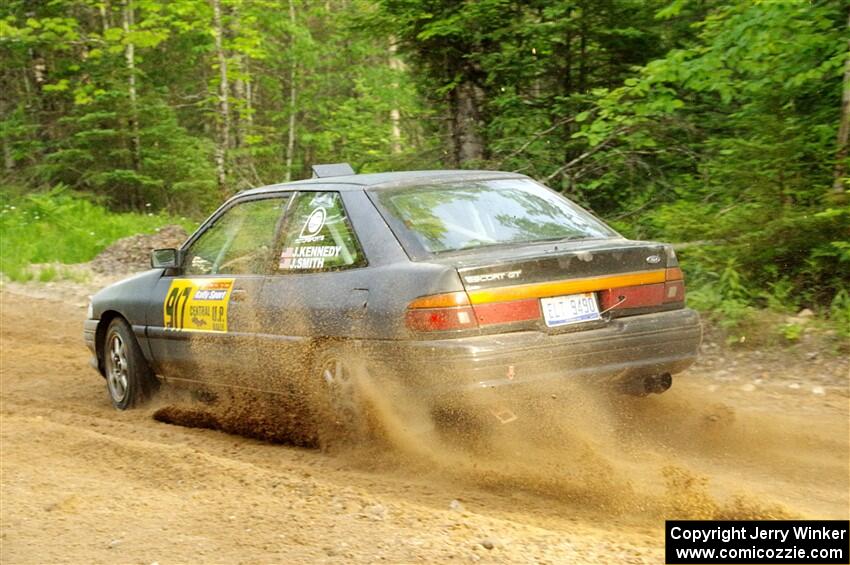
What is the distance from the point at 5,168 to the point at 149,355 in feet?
55.7

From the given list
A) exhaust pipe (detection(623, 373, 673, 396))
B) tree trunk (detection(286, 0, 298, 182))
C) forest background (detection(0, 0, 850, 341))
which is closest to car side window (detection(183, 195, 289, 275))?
exhaust pipe (detection(623, 373, 673, 396))

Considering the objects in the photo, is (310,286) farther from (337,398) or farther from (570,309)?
(570,309)

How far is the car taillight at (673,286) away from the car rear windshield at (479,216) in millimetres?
459

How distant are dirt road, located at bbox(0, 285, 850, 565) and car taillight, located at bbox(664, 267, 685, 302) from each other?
0.68 m

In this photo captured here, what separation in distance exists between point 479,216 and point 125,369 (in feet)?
10.2

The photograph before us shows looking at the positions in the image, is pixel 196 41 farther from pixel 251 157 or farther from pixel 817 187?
pixel 817 187

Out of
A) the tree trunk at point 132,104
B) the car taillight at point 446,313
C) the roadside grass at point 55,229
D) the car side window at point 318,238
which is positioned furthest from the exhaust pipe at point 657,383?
the tree trunk at point 132,104

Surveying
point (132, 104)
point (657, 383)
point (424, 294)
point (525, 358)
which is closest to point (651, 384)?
point (657, 383)

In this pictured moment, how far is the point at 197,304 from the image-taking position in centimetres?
617

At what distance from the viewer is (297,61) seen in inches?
1021

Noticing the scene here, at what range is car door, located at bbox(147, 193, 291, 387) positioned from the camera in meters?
5.73

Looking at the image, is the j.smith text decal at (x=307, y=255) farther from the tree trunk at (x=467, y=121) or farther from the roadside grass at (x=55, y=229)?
the roadside grass at (x=55, y=229)

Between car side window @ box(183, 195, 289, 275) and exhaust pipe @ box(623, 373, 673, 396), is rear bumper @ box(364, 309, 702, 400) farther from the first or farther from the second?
car side window @ box(183, 195, 289, 275)

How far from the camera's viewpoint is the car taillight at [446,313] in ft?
14.8
